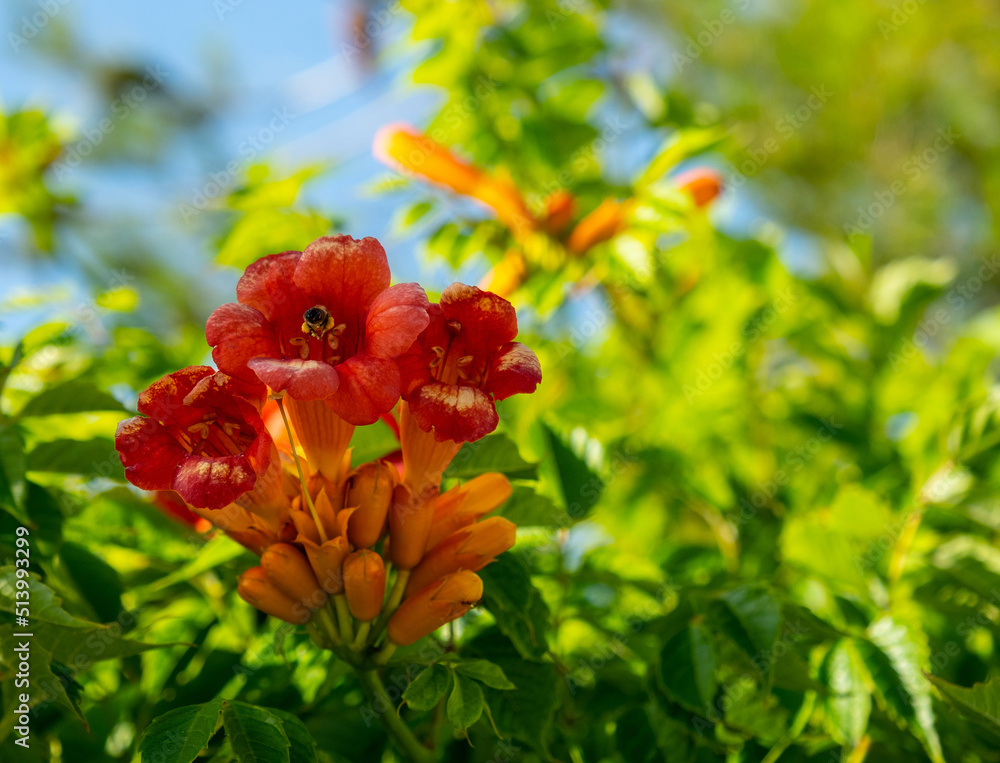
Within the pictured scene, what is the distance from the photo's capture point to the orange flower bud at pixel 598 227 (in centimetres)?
212

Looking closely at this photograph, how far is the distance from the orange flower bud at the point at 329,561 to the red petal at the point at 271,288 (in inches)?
10.9

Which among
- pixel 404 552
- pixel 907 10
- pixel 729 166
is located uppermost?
pixel 907 10

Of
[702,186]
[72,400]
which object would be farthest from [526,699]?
[702,186]

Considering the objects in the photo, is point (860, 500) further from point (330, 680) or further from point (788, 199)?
point (788, 199)

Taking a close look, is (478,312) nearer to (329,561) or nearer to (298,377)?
(298,377)

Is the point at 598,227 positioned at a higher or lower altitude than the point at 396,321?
higher

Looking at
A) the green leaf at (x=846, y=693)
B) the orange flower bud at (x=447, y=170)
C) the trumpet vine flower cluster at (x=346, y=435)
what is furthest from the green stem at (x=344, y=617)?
the orange flower bud at (x=447, y=170)

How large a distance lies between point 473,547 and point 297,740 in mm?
304

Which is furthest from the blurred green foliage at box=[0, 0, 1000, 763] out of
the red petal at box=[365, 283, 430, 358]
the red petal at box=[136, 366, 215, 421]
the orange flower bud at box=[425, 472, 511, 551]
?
the red petal at box=[365, 283, 430, 358]

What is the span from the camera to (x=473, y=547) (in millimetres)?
1073

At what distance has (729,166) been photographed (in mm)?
2811

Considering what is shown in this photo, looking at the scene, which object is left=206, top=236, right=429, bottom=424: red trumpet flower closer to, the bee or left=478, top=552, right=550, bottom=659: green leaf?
the bee

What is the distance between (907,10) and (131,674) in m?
9.63

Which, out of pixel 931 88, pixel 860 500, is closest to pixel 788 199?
pixel 931 88
